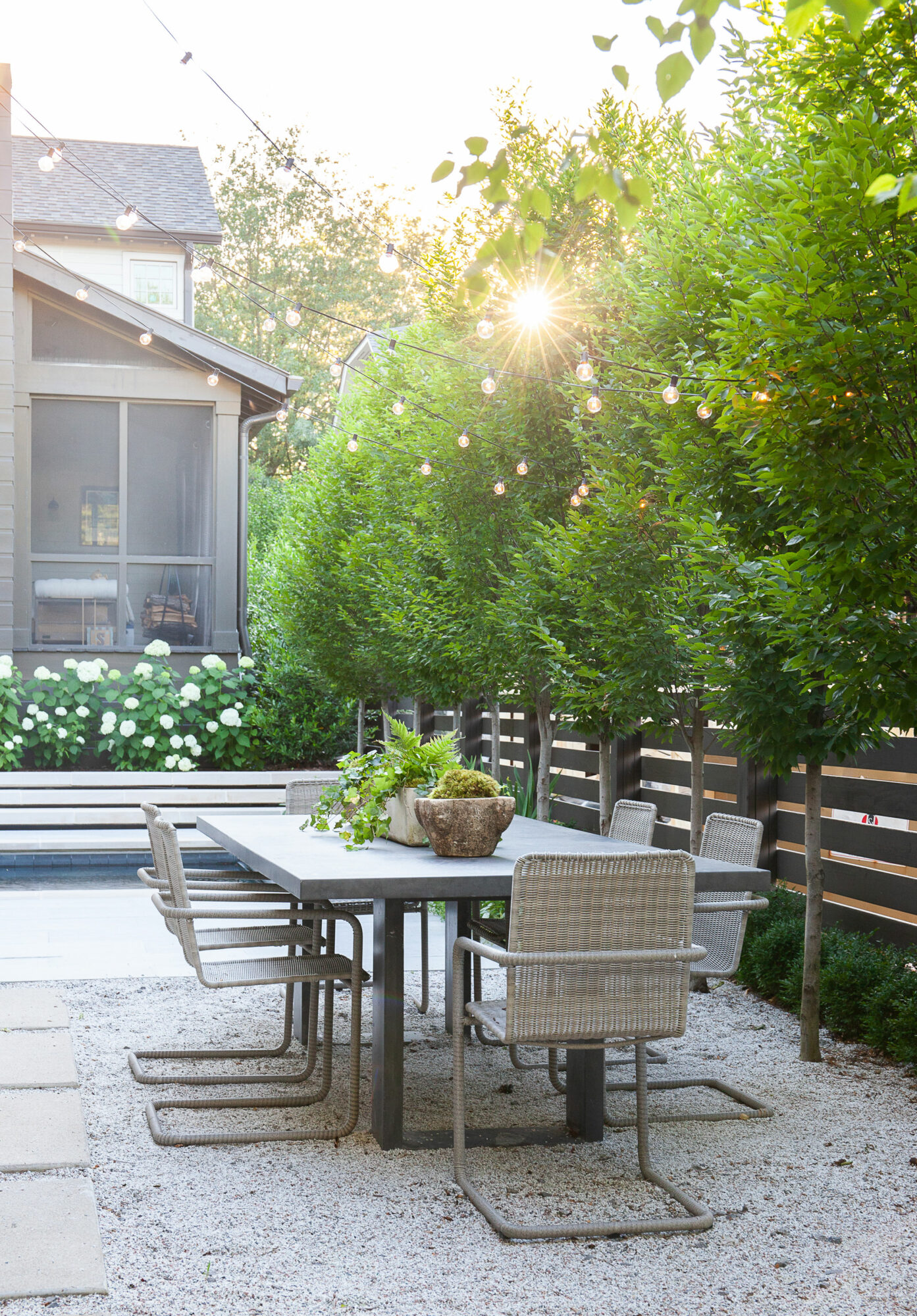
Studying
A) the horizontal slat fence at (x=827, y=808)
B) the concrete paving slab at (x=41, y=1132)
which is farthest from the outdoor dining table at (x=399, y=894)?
the horizontal slat fence at (x=827, y=808)

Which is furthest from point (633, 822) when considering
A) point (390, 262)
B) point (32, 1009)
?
point (32, 1009)

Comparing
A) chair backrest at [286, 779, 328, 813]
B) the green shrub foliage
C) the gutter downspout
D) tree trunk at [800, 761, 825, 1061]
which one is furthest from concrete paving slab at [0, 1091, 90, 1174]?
the gutter downspout

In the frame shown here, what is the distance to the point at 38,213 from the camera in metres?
14.9

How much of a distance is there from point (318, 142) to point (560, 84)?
23.0 metres

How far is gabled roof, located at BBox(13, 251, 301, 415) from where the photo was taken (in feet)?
37.4

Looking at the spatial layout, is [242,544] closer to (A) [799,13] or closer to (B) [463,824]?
(B) [463,824]

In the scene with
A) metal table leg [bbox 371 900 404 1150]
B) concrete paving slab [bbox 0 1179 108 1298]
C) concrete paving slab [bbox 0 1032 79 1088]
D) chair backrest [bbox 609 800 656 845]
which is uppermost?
chair backrest [bbox 609 800 656 845]

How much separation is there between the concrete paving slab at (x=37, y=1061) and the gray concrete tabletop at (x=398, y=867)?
0.94 metres

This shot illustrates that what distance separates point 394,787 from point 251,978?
790 millimetres

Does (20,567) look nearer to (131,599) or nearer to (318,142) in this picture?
(131,599)

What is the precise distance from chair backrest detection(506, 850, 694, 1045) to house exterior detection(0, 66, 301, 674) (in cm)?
901

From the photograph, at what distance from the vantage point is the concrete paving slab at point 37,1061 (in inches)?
169

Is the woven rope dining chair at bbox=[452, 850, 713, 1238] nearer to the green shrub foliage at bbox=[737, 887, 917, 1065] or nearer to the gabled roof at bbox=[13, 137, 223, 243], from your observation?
the green shrub foliage at bbox=[737, 887, 917, 1065]

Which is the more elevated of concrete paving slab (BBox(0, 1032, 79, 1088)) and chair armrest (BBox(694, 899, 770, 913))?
chair armrest (BBox(694, 899, 770, 913))
